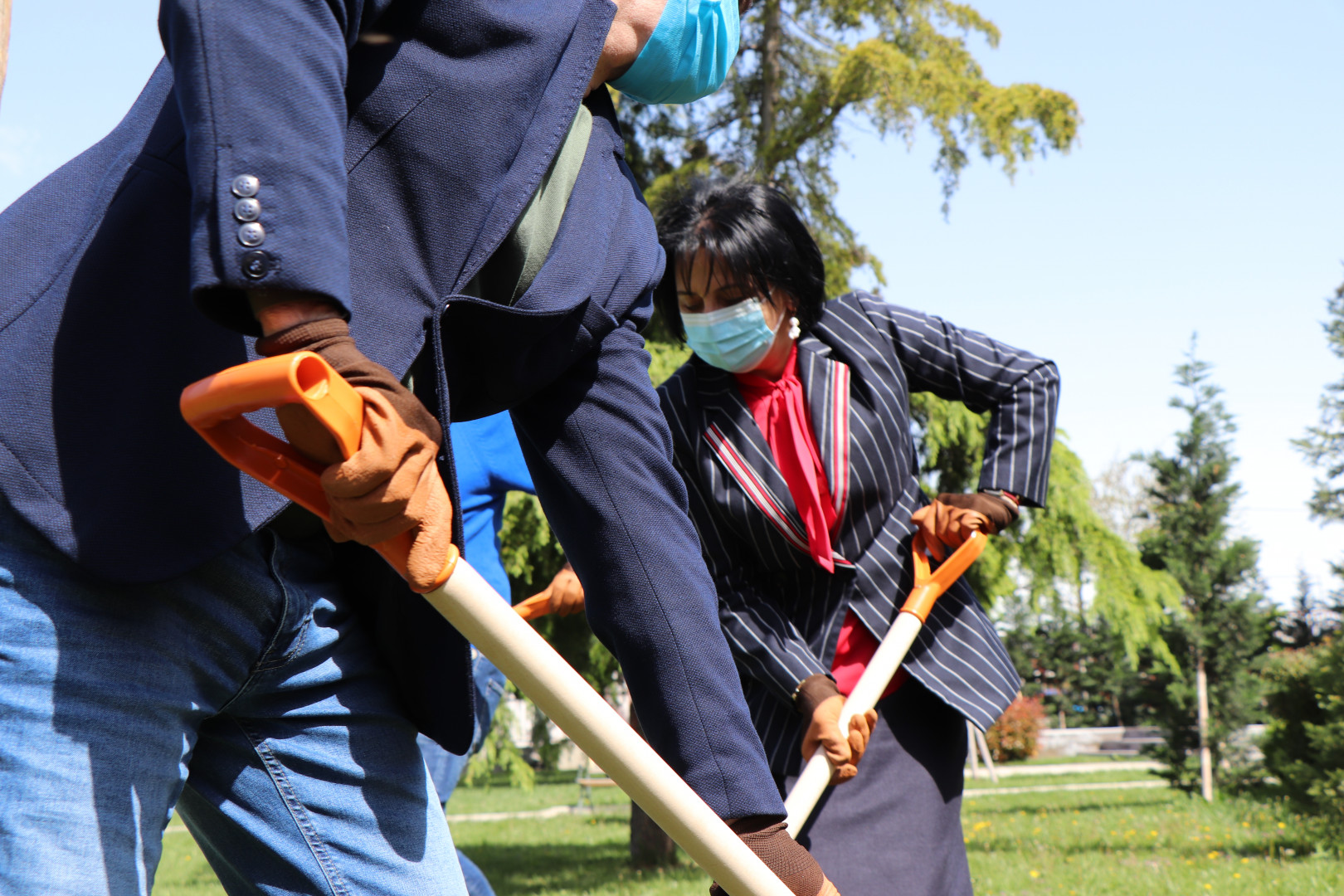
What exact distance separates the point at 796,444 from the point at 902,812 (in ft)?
2.97

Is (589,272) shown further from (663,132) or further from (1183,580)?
(1183,580)

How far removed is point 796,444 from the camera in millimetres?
2834

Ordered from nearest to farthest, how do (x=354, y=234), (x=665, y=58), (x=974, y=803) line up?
(x=354, y=234) → (x=665, y=58) → (x=974, y=803)

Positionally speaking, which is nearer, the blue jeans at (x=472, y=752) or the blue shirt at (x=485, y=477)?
the blue shirt at (x=485, y=477)

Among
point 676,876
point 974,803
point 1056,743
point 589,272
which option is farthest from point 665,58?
point 1056,743

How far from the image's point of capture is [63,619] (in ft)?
3.84

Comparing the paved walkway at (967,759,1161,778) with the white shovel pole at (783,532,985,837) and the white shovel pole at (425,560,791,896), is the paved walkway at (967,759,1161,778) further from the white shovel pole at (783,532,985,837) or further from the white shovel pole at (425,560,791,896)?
the white shovel pole at (425,560,791,896)

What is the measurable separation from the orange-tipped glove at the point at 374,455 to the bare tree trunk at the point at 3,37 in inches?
27.0

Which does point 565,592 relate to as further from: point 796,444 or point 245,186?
point 245,186

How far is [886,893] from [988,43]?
1004 cm

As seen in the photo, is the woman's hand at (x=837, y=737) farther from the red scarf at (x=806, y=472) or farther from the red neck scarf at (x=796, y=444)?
the red neck scarf at (x=796, y=444)

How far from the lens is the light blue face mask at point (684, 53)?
5.49ft

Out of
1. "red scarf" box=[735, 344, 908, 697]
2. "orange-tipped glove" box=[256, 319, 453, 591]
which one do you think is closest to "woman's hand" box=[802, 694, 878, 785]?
"red scarf" box=[735, 344, 908, 697]

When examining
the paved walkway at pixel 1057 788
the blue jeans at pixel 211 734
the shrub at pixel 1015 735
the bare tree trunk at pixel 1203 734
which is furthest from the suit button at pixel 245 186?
the shrub at pixel 1015 735
